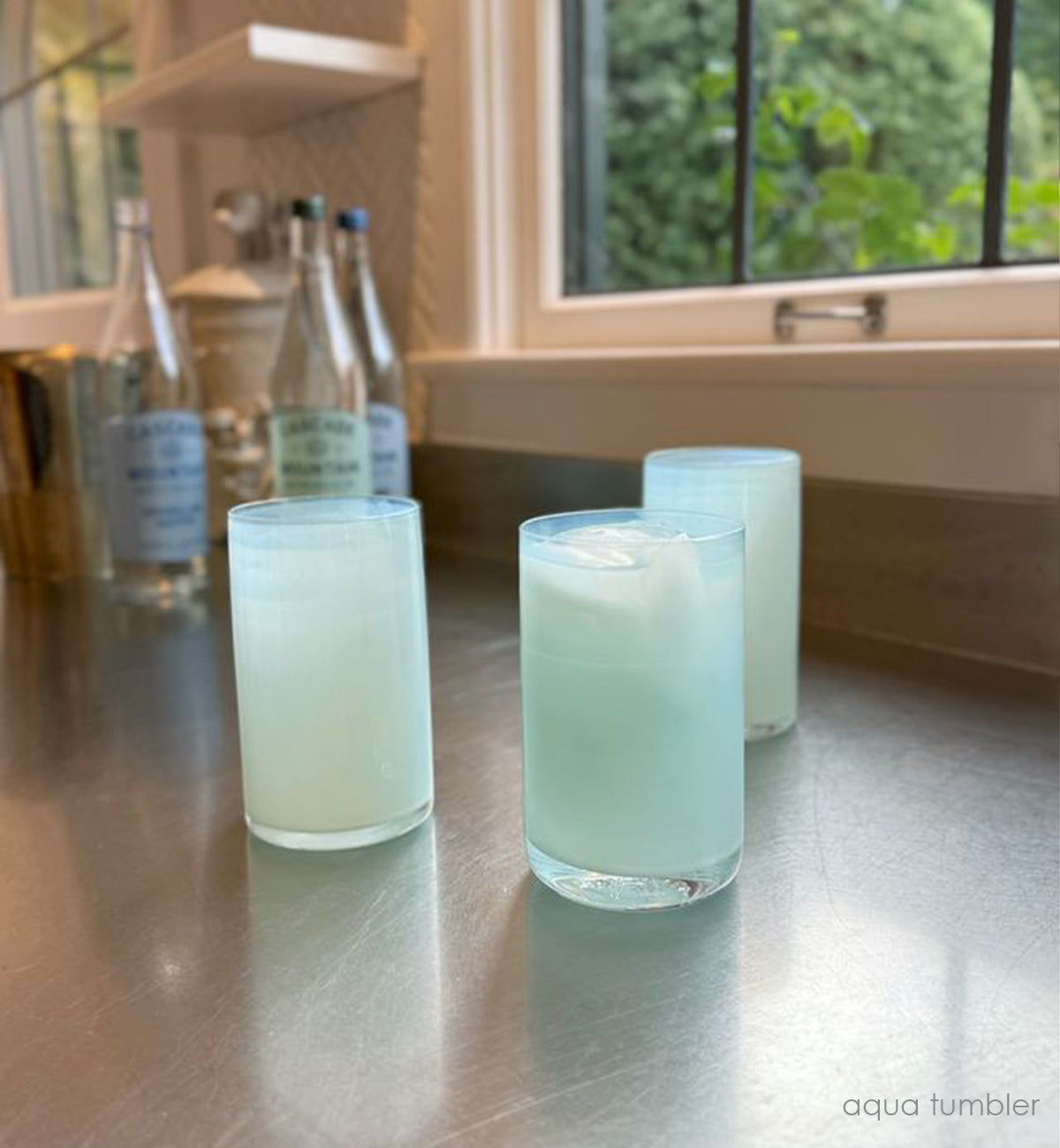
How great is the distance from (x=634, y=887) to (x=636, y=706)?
67 millimetres

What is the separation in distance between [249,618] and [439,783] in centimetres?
14

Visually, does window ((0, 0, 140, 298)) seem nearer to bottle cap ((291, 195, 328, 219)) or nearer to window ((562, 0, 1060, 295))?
window ((562, 0, 1060, 295))

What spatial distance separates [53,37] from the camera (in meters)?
2.27

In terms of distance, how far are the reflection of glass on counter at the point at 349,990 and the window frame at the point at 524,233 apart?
0.62 meters

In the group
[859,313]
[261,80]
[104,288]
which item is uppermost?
[261,80]

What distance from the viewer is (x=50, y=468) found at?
41.6 inches

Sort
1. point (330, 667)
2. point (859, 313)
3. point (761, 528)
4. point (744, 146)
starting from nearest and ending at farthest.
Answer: point (330, 667) < point (761, 528) < point (859, 313) < point (744, 146)

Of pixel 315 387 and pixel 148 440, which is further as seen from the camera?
pixel 315 387

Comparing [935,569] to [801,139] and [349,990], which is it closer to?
[349,990]

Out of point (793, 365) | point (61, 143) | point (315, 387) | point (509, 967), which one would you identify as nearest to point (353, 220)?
point (315, 387)

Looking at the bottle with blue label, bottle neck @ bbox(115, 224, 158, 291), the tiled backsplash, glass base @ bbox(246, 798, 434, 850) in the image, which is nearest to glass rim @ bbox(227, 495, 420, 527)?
glass base @ bbox(246, 798, 434, 850)

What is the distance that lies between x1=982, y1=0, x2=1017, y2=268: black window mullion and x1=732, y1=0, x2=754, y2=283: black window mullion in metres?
0.21

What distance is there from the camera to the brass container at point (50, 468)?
103 cm

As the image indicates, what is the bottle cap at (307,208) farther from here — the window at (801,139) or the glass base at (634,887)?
the glass base at (634,887)
